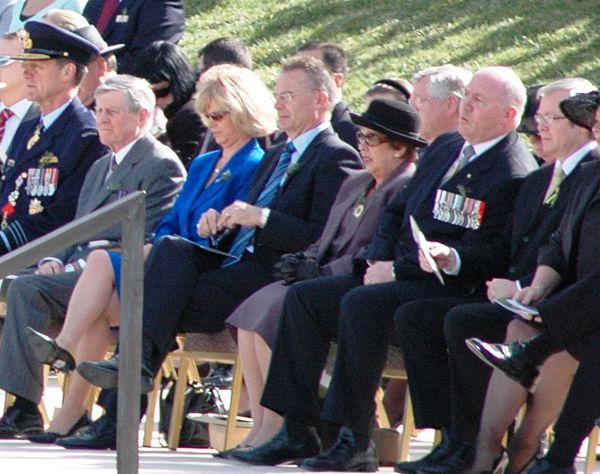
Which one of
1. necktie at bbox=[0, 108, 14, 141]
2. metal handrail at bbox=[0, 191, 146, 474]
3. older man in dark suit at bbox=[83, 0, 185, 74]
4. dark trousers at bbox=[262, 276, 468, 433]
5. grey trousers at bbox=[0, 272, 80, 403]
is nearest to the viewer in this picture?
metal handrail at bbox=[0, 191, 146, 474]

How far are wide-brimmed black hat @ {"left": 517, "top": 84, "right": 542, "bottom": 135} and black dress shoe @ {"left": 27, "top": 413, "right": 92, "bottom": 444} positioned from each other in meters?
2.47

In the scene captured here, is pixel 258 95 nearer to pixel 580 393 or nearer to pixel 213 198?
pixel 213 198

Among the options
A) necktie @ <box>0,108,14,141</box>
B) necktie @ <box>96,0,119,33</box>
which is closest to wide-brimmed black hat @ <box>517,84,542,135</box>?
necktie @ <box>0,108,14,141</box>

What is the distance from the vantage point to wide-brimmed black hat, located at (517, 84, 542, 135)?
812 centimetres

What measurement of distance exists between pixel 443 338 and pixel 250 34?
33.2ft

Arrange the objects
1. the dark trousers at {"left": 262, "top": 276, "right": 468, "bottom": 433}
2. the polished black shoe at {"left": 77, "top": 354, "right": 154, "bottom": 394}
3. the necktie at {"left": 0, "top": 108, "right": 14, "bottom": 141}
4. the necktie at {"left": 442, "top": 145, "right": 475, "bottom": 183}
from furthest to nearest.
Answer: the necktie at {"left": 0, "top": 108, "right": 14, "bottom": 141} → the necktie at {"left": 442, "top": 145, "right": 475, "bottom": 183} → the polished black shoe at {"left": 77, "top": 354, "right": 154, "bottom": 394} → the dark trousers at {"left": 262, "top": 276, "right": 468, "bottom": 433}

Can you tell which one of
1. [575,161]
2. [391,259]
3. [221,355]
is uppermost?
[575,161]

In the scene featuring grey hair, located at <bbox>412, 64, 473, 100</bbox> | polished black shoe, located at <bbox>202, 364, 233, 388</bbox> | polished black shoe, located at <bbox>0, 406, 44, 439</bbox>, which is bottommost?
polished black shoe, located at <bbox>202, 364, 233, 388</bbox>

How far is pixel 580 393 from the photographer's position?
20.2 feet

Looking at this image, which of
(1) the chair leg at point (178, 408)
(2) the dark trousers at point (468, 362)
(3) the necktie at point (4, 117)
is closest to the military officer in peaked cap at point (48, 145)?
(3) the necktie at point (4, 117)

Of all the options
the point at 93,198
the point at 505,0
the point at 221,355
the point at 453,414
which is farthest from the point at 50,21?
the point at 505,0

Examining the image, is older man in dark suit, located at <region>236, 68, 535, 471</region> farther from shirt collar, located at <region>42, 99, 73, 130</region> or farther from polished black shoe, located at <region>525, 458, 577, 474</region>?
shirt collar, located at <region>42, 99, 73, 130</region>

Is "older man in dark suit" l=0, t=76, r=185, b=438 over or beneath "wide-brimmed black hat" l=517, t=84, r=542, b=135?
beneath

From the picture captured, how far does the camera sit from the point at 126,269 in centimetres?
536
